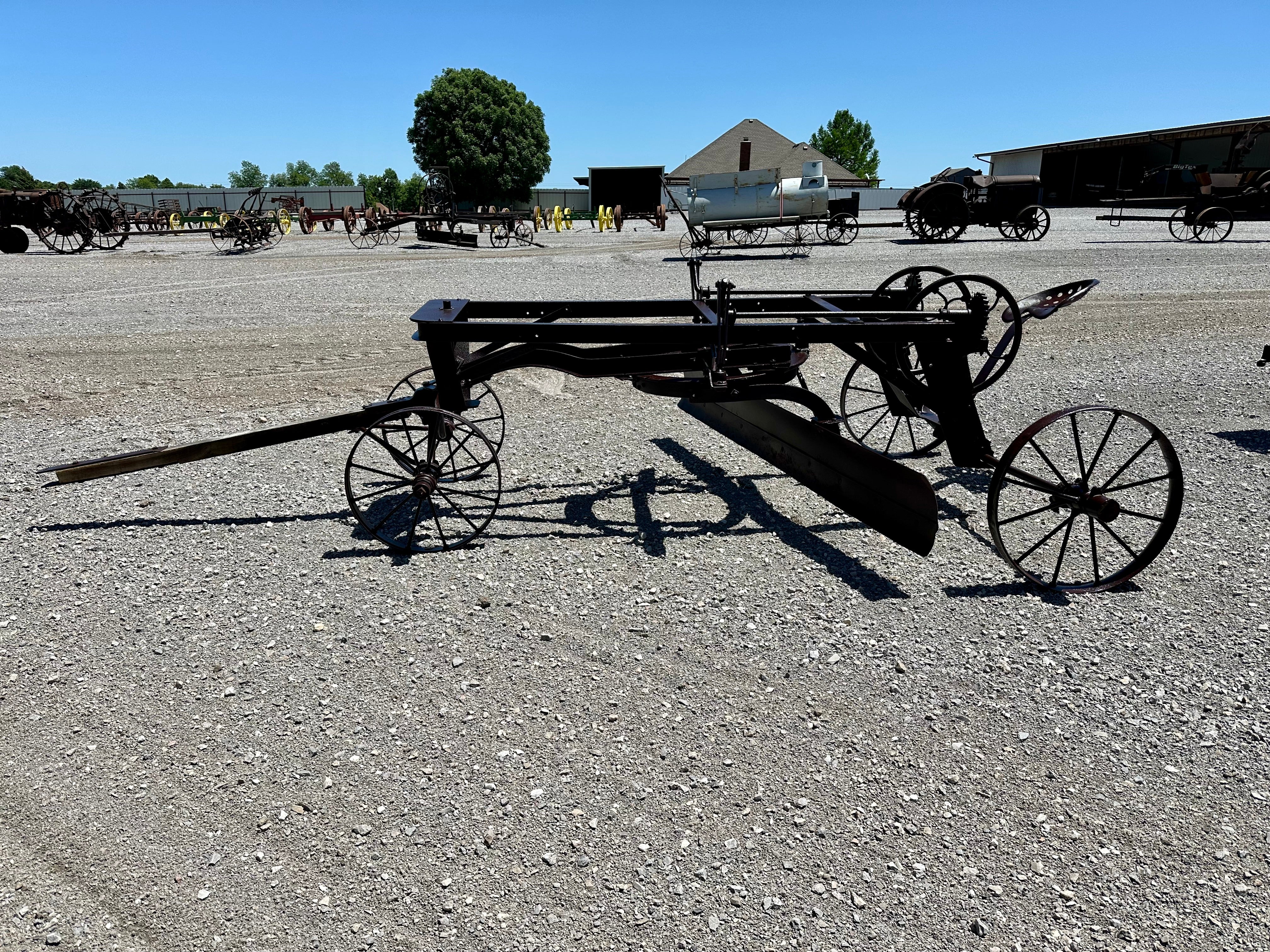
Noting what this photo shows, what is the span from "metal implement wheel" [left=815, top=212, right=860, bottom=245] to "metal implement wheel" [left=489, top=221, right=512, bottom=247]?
33.2ft

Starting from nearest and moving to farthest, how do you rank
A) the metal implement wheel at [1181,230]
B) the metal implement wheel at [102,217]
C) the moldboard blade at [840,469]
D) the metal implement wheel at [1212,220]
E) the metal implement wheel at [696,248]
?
the moldboard blade at [840,469] < the metal implement wheel at [1212,220] < the metal implement wheel at [696,248] < the metal implement wheel at [1181,230] < the metal implement wheel at [102,217]

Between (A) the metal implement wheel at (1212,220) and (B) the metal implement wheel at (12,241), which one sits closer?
(A) the metal implement wheel at (1212,220)

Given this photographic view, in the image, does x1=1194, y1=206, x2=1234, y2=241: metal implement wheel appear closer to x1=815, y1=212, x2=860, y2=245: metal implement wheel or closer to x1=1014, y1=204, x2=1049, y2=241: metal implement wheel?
x1=1014, y1=204, x2=1049, y2=241: metal implement wheel

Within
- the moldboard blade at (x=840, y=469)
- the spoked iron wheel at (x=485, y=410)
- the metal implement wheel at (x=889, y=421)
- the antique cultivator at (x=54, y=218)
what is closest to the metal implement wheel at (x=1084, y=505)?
the moldboard blade at (x=840, y=469)

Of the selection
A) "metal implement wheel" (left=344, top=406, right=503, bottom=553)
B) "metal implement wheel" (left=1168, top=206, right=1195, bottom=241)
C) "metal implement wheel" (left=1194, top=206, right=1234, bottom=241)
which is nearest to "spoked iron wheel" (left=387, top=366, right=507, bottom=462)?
"metal implement wheel" (left=344, top=406, right=503, bottom=553)

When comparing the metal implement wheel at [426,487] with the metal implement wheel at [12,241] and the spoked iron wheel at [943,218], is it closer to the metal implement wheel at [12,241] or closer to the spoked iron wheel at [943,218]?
the spoked iron wheel at [943,218]

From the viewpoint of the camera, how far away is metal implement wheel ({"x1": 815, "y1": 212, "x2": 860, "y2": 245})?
23.4 m

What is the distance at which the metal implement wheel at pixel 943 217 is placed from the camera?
2248 cm

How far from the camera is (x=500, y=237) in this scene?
2661cm

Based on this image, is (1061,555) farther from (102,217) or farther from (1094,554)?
(102,217)

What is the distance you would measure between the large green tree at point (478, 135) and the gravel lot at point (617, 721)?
67.7 m

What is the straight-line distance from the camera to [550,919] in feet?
7.27

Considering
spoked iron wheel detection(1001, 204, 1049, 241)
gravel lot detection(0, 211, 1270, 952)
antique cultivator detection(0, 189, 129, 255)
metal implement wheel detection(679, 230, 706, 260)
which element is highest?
antique cultivator detection(0, 189, 129, 255)

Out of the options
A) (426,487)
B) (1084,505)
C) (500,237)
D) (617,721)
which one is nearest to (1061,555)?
(1084,505)
